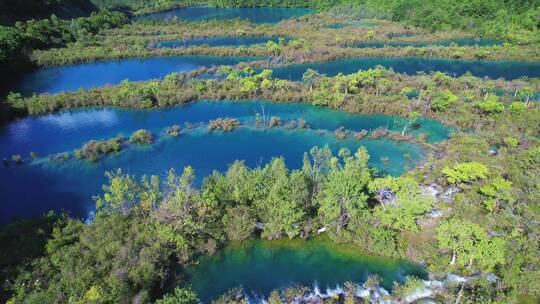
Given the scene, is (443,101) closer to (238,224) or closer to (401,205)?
(401,205)

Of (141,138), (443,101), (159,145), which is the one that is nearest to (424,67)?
(443,101)

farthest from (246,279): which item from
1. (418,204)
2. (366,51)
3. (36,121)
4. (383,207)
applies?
(366,51)

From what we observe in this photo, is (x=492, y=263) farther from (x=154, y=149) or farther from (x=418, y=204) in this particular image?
(x=154, y=149)

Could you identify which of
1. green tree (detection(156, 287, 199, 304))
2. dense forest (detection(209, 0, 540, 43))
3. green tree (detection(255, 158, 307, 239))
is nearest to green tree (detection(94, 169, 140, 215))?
green tree (detection(156, 287, 199, 304))

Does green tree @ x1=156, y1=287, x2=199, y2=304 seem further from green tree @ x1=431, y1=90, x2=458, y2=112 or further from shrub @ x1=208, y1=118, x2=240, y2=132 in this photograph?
green tree @ x1=431, y1=90, x2=458, y2=112

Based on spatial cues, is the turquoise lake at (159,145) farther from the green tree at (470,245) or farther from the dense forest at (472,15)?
the dense forest at (472,15)

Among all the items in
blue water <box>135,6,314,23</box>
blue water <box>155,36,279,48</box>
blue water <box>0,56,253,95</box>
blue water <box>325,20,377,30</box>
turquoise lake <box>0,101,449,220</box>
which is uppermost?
blue water <box>135,6,314,23</box>
